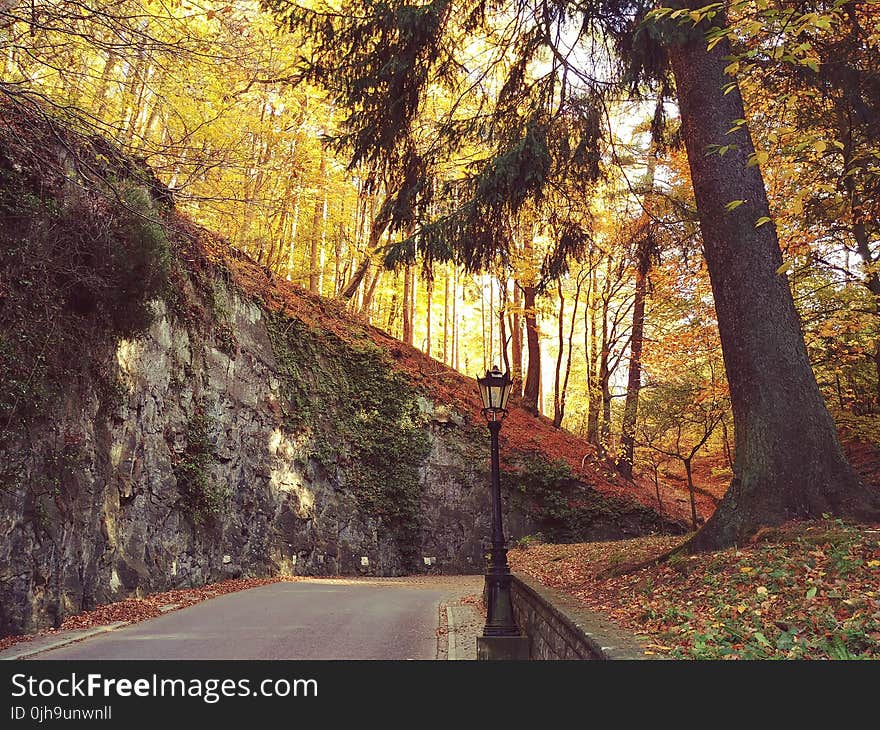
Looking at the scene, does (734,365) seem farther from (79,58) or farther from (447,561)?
(447,561)

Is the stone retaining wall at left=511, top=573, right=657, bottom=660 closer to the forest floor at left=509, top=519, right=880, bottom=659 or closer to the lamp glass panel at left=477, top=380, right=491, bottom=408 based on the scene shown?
the forest floor at left=509, top=519, right=880, bottom=659

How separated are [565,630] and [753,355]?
3.24 m

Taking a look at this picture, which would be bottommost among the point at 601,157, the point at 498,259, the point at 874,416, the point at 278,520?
the point at 278,520

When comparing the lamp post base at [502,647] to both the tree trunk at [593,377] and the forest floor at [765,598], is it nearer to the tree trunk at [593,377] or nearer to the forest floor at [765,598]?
the forest floor at [765,598]

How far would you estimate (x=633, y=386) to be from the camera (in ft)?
63.6

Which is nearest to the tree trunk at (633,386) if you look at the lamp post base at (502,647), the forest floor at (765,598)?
the lamp post base at (502,647)

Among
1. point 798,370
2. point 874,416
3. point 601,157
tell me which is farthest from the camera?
point 874,416

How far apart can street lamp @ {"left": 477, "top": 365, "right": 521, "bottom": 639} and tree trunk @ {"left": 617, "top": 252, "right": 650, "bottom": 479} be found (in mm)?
9956

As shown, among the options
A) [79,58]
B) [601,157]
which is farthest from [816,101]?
[79,58]

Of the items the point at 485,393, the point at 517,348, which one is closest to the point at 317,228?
the point at 517,348

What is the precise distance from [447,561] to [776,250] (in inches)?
523

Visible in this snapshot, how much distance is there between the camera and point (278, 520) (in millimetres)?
15039
